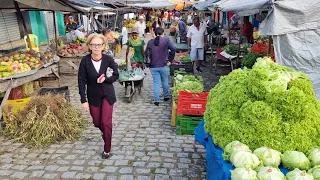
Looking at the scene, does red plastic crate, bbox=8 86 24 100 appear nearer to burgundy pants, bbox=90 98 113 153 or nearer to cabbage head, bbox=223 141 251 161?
burgundy pants, bbox=90 98 113 153

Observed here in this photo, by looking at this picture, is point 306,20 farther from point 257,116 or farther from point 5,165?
point 5,165

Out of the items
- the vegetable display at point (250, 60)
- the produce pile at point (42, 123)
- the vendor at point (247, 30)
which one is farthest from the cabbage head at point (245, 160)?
the vendor at point (247, 30)

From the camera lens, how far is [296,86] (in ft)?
11.0

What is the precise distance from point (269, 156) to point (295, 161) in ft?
0.83

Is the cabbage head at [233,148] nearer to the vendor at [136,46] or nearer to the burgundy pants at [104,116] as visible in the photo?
the burgundy pants at [104,116]

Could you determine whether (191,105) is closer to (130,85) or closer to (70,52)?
(130,85)

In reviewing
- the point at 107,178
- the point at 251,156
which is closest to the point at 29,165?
the point at 107,178

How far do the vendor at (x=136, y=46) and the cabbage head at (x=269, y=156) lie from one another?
21.5 feet

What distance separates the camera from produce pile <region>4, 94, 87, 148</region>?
5.75 meters

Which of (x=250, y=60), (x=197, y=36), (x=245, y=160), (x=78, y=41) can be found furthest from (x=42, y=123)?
(x=78, y=41)

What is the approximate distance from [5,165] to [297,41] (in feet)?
19.7

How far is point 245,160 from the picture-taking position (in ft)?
9.43

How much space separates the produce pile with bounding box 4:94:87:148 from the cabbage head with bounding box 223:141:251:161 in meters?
3.67

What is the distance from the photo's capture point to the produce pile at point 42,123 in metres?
5.75
